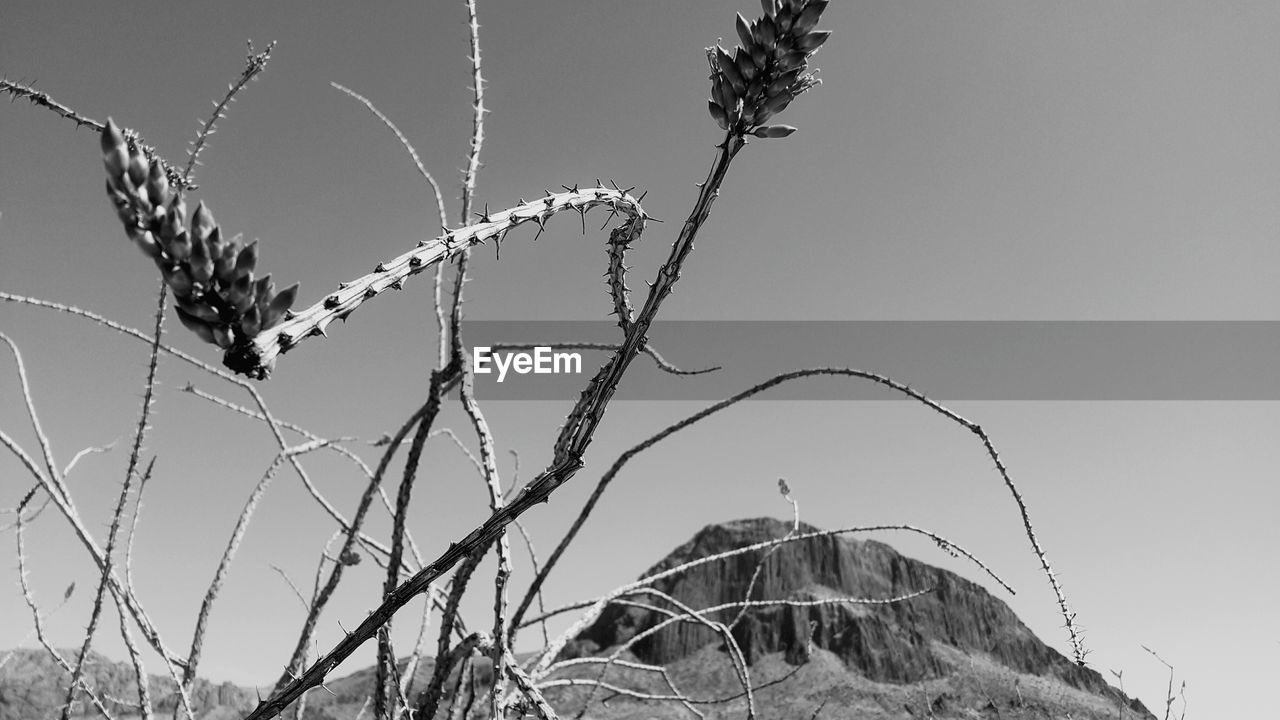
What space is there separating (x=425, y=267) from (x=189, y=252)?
1.19 ft

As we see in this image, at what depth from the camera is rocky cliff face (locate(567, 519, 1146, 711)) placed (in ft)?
316

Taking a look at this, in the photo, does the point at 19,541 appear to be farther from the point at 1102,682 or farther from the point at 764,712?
the point at 764,712

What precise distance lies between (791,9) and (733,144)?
7.8 inches

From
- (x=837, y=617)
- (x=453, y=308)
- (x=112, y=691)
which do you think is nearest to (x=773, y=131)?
(x=453, y=308)

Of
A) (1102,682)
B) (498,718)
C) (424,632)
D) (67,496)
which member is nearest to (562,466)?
(498,718)

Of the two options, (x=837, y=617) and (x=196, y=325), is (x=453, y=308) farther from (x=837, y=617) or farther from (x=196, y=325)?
(x=837, y=617)

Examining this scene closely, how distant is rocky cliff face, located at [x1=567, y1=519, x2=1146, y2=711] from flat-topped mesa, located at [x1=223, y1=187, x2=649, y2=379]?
92845mm

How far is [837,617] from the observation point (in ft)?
339

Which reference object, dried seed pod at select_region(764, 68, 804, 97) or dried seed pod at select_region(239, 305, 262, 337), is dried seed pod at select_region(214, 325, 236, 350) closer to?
dried seed pod at select_region(239, 305, 262, 337)

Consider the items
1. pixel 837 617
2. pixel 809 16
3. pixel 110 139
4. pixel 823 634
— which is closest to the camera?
pixel 110 139

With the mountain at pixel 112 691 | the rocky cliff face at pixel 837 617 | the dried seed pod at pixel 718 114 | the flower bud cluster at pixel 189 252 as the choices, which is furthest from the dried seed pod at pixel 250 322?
the rocky cliff face at pixel 837 617

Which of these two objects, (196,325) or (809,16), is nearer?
(196,325)

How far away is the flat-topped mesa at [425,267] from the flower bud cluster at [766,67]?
0.34 metres

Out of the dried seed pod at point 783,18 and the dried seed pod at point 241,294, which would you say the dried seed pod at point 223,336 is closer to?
the dried seed pod at point 241,294
